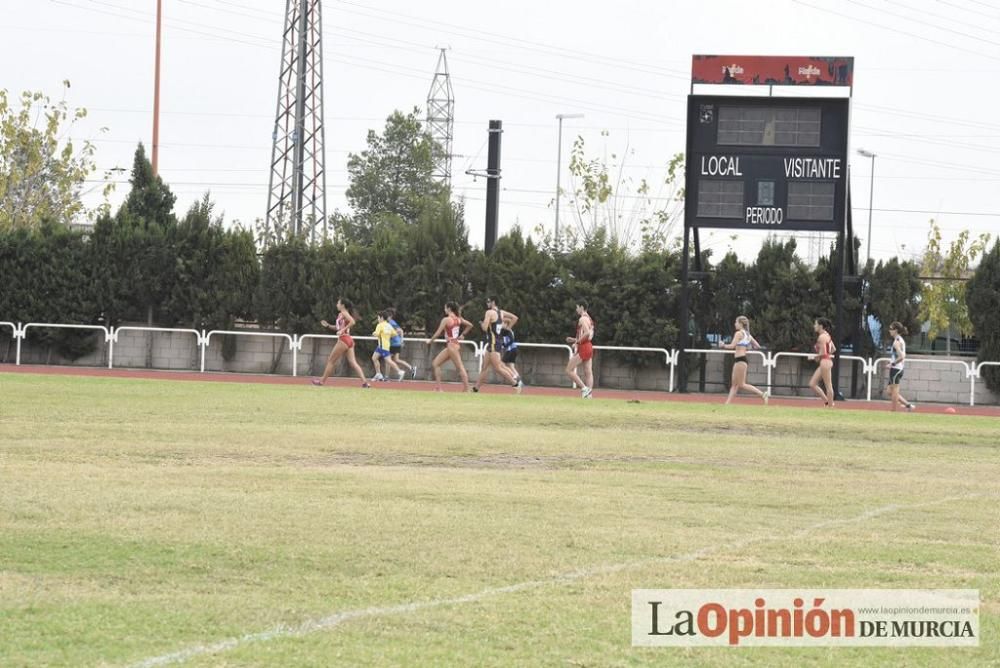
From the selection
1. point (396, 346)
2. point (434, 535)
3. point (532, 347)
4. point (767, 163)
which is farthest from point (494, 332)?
point (434, 535)

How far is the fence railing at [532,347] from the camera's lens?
33281 mm

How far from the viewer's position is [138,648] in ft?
21.5

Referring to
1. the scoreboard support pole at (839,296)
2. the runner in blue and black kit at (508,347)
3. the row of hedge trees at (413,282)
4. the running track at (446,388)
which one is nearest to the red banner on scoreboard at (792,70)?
the scoreboard support pole at (839,296)

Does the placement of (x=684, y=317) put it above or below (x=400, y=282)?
below

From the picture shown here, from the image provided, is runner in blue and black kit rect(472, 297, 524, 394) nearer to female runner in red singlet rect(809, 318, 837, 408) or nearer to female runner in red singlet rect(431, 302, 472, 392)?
female runner in red singlet rect(431, 302, 472, 392)

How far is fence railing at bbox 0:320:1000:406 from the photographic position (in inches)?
1310

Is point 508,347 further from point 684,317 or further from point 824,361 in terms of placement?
point 824,361

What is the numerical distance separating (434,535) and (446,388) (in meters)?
23.3

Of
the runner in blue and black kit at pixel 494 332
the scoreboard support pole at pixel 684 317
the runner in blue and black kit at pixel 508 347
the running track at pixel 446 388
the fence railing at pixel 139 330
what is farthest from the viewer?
the fence railing at pixel 139 330

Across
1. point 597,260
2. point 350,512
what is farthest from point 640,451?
point 597,260

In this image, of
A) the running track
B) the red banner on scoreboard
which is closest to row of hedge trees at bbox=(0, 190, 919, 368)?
the running track

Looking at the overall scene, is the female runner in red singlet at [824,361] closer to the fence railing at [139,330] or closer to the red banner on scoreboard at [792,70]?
the red banner on scoreboard at [792,70]

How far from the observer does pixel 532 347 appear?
36.9 meters

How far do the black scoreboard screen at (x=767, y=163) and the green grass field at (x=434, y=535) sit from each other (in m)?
13.3
